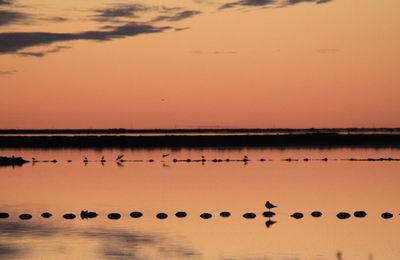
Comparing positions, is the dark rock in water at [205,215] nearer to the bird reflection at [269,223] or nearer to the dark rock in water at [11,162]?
the bird reflection at [269,223]

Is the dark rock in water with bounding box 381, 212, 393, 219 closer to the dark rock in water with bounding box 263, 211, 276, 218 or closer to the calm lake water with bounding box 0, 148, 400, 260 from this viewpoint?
the calm lake water with bounding box 0, 148, 400, 260

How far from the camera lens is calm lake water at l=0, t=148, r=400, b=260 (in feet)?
106

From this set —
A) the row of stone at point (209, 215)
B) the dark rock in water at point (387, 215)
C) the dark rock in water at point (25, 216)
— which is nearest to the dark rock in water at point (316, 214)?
the row of stone at point (209, 215)

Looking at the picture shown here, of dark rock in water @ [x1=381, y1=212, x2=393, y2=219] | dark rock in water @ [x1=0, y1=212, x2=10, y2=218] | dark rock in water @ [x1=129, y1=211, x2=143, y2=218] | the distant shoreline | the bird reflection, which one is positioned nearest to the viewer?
the bird reflection

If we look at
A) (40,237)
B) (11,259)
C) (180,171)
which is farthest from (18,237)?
(180,171)

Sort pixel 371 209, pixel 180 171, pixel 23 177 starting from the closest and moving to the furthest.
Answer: pixel 371 209, pixel 23 177, pixel 180 171

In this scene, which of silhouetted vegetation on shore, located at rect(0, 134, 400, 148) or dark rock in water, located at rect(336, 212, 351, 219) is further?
silhouetted vegetation on shore, located at rect(0, 134, 400, 148)

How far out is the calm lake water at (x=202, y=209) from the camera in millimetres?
32281

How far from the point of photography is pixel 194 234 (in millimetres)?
36344

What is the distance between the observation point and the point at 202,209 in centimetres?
4506

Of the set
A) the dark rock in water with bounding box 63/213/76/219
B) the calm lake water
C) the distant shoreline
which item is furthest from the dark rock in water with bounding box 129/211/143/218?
the distant shoreline

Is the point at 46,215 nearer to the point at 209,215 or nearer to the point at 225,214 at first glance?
the point at 209,215

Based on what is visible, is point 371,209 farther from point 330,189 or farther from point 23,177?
point 23,177

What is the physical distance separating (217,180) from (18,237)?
2865cm
